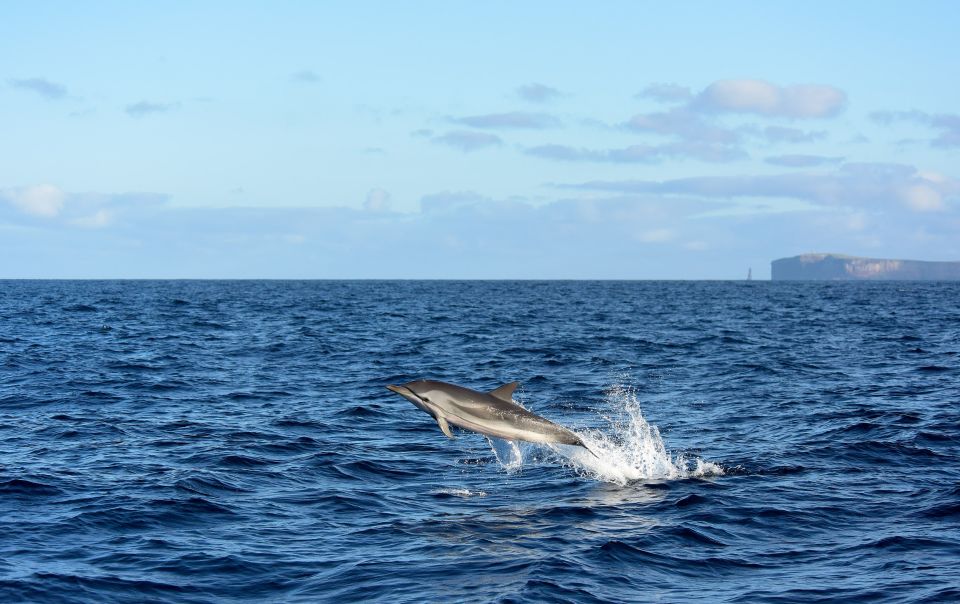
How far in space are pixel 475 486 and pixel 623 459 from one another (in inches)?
119

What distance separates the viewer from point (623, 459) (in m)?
18.3

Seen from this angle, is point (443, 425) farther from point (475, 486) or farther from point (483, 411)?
point (475, 486)

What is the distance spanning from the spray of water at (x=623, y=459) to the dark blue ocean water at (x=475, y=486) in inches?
2.7

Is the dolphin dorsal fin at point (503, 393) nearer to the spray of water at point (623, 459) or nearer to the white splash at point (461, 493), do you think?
the white splash at point (461, 493)

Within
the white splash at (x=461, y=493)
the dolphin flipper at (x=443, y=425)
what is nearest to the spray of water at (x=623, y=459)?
the white splash at (x=461, y=493)

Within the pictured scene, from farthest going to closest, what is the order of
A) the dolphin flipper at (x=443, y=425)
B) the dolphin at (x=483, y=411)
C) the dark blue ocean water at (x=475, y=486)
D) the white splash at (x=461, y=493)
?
the white splash at (x=461, y=493)
the dolphin at (x=483, y=411)
the dolphin flipper at (x=443, y=425)
the dark blue ocean water at (x=475, y=486)

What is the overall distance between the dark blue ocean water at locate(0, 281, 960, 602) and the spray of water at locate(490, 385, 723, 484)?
0.07 metres

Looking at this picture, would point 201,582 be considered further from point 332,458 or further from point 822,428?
point 822,428

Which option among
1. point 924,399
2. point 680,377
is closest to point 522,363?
point 680,377

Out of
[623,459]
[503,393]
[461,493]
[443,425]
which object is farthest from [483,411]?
[623,459]

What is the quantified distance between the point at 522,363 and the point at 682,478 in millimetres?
19946

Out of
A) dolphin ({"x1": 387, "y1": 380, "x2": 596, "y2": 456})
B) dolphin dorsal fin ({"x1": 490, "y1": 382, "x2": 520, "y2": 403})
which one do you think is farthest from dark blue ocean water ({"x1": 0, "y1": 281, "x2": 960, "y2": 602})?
dolphin dorsal fin ({"x1": 490, "y1": 382, "x2": 520, "y2": 403})

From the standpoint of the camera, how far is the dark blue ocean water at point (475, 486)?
1188cm

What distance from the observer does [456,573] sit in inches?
475
